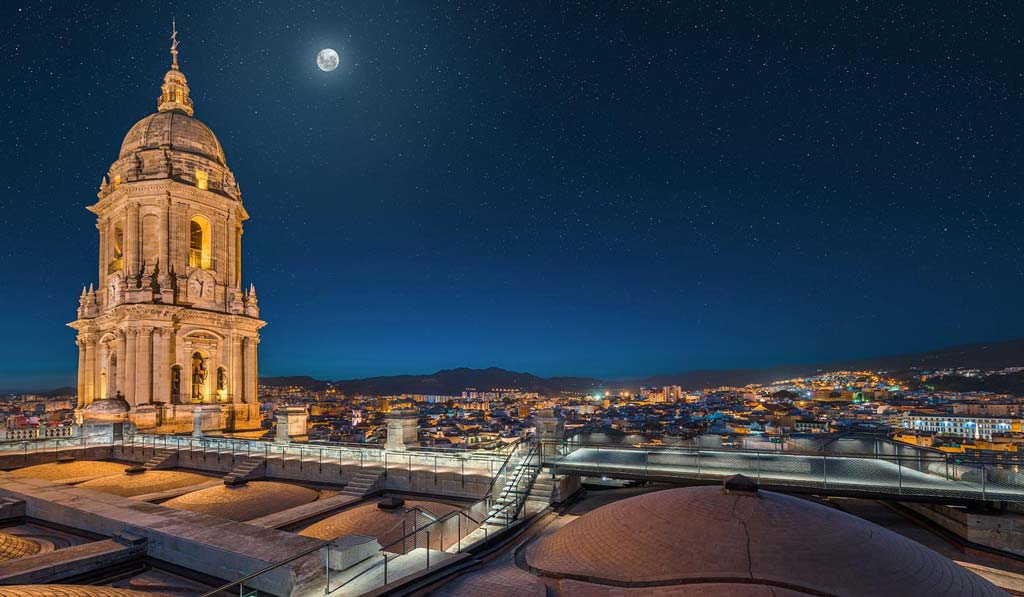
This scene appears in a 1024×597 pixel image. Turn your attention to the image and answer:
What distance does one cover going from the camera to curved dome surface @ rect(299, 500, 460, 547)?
15.3 m

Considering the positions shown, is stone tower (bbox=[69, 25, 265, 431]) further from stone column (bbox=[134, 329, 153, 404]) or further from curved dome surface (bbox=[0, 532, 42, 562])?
curved dome surface (bbox=[0, 532, 42, 562])

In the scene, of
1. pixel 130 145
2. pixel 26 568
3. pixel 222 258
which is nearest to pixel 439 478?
pixel 26 568

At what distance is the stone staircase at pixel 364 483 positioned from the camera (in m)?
19.0

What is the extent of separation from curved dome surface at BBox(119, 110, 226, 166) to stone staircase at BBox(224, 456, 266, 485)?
26674 mm

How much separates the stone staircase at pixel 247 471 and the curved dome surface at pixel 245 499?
27 cm

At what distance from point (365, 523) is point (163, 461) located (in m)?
16.1

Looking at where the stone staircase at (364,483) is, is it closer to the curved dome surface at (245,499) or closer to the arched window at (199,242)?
the curved dome surface at (245,499)

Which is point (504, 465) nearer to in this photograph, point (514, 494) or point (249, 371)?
point (514, 494)

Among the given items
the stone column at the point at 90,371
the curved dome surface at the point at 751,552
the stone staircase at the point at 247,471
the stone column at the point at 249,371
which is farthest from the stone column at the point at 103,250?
the curved dome surface at the point at 751,552

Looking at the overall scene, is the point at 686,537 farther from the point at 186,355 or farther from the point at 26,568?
the point at 186,355

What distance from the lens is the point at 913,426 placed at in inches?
3504

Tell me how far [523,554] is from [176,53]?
156 feet

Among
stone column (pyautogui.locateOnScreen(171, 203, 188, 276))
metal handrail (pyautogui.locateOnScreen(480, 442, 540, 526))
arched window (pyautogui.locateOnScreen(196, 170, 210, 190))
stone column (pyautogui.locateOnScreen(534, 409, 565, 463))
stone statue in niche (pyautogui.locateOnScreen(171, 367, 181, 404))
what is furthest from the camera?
arched window (pyautogui.locateOnScreen(196, 170, 210, 190))

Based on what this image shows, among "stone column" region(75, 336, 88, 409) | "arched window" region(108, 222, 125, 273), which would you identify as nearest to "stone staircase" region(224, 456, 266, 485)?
"arched window" region(108, 222, 125, 273)
